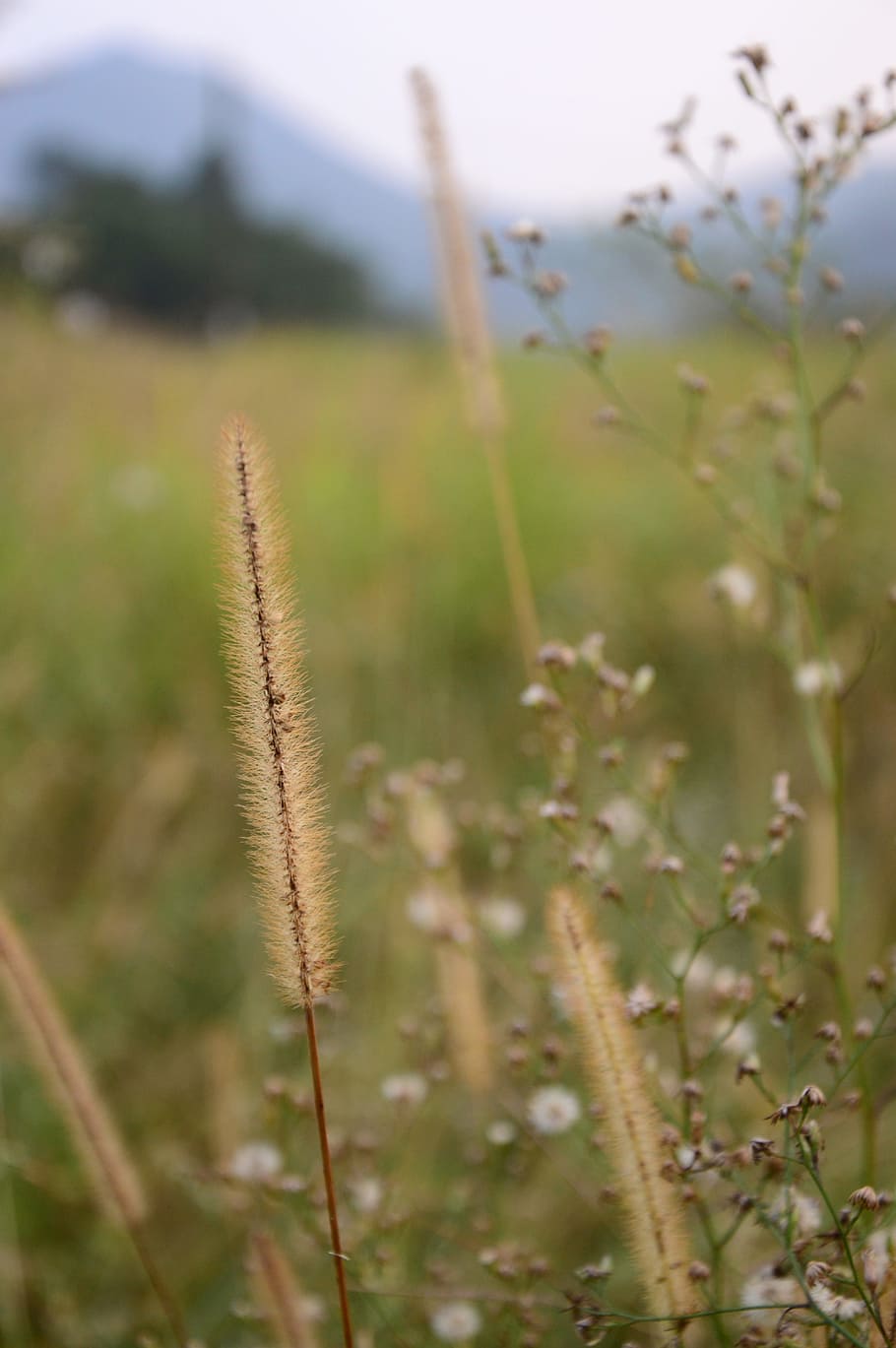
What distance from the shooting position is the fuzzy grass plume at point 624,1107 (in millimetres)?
869

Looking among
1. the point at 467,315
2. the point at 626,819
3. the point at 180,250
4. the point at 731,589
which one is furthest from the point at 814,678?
the point at 180,250

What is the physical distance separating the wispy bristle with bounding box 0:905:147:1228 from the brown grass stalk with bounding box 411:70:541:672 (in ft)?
2.61

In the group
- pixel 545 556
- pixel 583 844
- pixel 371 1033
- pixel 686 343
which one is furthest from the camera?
pixel 686 343

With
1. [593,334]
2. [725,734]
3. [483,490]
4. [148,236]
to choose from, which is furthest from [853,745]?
[148,236]

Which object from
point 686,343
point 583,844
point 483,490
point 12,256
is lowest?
point 583,844

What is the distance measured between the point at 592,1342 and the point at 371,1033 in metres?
1.48

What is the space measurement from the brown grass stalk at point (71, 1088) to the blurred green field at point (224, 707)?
0.52ft

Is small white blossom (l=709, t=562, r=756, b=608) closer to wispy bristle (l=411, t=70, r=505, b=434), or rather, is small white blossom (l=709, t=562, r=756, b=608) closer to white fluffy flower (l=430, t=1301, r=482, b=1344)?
wispy bristle (l=411, t=70, r=505, b=434)

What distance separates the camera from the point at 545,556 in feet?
14.8

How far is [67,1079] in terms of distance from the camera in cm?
111

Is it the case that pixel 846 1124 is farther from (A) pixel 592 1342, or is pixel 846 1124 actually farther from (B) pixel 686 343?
(B) pixel 686 343

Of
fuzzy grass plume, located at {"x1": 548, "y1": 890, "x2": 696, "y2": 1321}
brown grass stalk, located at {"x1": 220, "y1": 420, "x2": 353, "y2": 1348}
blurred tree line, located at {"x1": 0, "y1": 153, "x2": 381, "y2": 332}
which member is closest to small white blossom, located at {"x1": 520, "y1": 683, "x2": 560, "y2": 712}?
fuzzy grass plume, located at {"x1": 548, "y1": 890, "x2": 696, "y2": 1321}

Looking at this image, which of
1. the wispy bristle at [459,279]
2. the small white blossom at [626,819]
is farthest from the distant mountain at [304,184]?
the small white blossom at [626,819]

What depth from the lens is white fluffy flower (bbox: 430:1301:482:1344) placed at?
123cm
